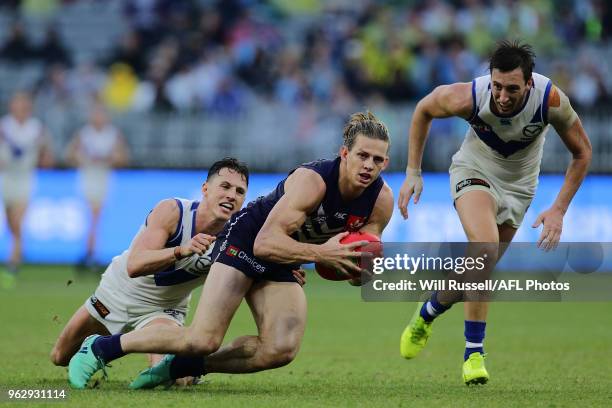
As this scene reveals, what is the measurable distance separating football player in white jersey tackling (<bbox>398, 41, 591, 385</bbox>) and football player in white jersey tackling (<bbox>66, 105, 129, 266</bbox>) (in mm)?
10783

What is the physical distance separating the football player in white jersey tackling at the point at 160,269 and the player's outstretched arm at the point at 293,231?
26.6 inches

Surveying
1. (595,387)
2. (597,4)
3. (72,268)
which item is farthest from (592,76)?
(595,387)

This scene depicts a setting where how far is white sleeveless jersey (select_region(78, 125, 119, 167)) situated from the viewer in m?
18.6

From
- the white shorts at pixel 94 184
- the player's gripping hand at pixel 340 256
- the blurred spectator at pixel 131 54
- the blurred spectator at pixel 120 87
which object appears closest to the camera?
the player's gripping hand at pixel 340 256

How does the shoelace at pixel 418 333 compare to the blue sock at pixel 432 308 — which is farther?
the shoelace at pixel 418 333

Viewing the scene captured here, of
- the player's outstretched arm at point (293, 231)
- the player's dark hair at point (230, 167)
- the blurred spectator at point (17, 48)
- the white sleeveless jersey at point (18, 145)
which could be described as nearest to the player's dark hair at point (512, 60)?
the player's outstretched arm at point (293, 231)

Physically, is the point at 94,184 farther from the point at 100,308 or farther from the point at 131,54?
the point at 100,308

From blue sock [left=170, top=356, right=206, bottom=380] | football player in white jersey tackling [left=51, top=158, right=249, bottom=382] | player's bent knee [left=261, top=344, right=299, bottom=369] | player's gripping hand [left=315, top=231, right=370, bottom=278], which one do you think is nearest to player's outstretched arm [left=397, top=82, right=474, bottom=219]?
football player in white jersey tackling [left=51, top=158, right=249, bottom=382]

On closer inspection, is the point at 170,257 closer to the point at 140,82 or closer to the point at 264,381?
the point at 264,381

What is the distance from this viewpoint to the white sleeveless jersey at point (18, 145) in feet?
57.8

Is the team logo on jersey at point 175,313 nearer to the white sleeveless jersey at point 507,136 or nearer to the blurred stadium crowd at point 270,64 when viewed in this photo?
the white sleeveless jersey at point 507,136

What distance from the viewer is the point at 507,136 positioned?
799 centimetres

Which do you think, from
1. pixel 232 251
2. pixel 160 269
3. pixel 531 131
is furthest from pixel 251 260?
pixel 531 131

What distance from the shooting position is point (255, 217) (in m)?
7.39
